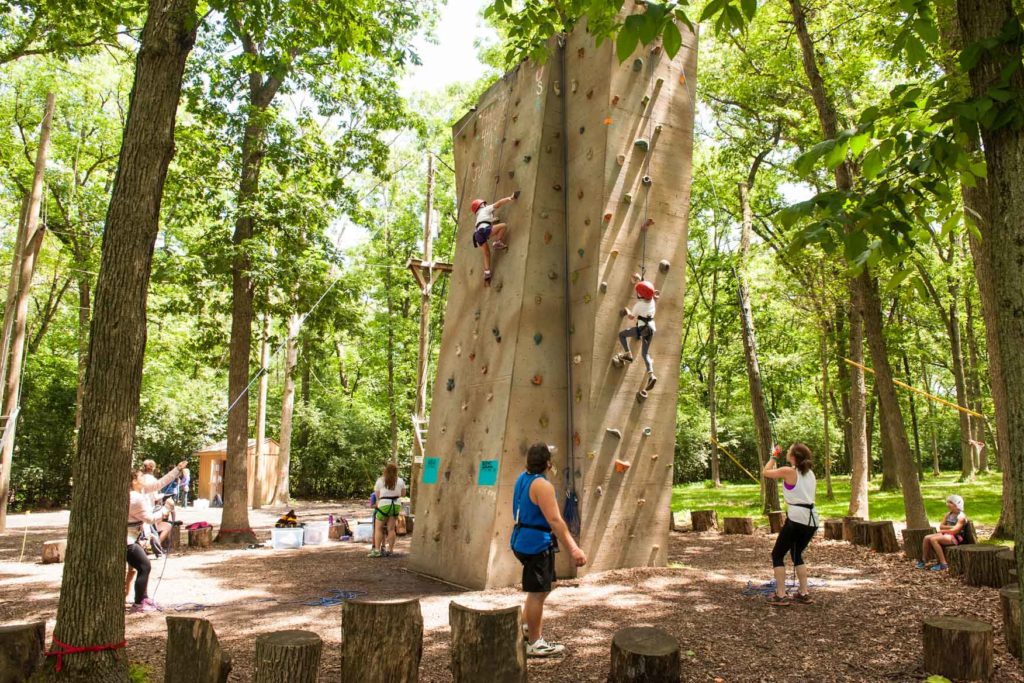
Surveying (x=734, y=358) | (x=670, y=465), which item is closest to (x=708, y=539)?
(x=670, y=465)

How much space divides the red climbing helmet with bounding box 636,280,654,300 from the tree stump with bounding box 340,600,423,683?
16.9 ft

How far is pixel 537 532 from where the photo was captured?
5.24 metres

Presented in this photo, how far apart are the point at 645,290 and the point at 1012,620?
4.87m

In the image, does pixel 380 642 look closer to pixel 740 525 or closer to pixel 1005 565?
pixel 1005 565

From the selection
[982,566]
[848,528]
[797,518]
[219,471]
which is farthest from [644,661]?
[219,471]

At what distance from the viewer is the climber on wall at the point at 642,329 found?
8.72m

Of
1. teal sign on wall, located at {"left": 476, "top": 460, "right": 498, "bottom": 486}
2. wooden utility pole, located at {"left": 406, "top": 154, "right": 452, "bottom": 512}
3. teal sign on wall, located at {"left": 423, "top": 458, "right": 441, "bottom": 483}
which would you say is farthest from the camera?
wooden utility pole, located at {"left": 406, "top": 154, "right": 452, "bottom": 512}

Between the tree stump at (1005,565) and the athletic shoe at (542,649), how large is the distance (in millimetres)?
4908

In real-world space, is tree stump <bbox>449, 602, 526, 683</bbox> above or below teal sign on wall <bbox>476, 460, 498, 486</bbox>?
below

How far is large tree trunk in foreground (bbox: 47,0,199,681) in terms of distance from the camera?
4430 mm

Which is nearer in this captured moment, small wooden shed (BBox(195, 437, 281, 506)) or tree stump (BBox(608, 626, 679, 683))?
tree stump (BBox(608, 626, 679, 683))

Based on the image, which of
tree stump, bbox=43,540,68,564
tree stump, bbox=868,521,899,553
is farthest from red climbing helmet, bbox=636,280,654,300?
tree stump, bbox=43,540,68,564

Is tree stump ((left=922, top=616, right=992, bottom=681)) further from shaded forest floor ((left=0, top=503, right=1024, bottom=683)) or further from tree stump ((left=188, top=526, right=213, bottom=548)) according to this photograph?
tree stump ((left=188, top=526, right=213, bottom=548))

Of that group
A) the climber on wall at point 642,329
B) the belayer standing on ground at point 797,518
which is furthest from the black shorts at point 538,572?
the climber on wall at point 642,329
